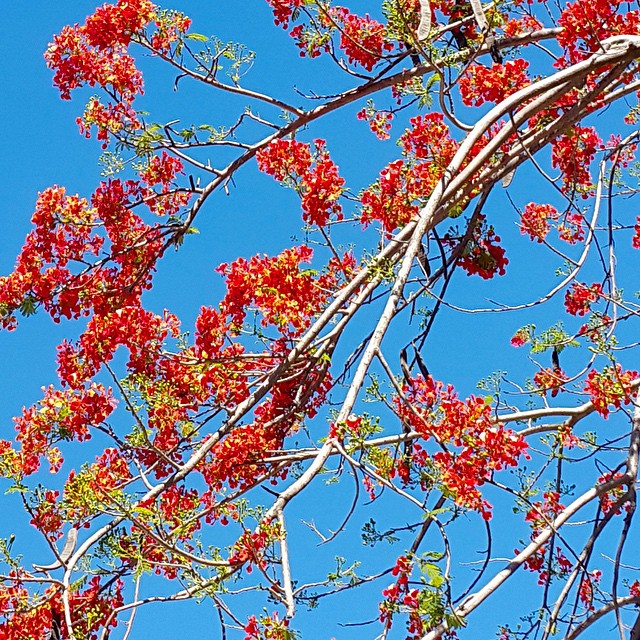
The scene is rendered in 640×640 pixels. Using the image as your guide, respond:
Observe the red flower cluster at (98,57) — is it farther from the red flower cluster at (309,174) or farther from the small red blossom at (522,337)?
the small red blossom at (522,337)

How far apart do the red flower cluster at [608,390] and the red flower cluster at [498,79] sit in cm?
153

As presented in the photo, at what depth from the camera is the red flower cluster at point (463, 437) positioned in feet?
13.2

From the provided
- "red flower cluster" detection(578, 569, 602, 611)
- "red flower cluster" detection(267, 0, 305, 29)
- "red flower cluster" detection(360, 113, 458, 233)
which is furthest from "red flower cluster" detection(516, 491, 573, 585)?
"red flower cluster" detection(267, 0, 305, 29)

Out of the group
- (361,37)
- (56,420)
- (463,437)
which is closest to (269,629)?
(463,437)

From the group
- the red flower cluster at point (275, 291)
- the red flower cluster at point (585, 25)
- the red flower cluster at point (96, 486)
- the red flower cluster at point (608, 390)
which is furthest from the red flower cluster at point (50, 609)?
the red flower cluster at point (585, 25)

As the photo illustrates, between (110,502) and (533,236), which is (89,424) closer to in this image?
(110,502)

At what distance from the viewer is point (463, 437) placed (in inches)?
165

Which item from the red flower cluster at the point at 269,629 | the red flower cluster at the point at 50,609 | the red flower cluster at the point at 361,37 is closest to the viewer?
the red flower cluster at the point at 269,629

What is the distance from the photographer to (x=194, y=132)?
598 centimetres

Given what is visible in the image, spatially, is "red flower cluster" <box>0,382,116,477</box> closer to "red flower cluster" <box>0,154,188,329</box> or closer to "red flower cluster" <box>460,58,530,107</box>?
"red flower cluster" <box>0,154,188,329</box>

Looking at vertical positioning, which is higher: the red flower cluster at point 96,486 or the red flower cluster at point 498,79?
the red flower cluster at point 498,79

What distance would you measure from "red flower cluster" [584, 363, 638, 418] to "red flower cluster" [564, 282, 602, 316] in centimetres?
148

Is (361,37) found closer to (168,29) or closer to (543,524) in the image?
(168,29)

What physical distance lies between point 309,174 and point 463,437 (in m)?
1.89
